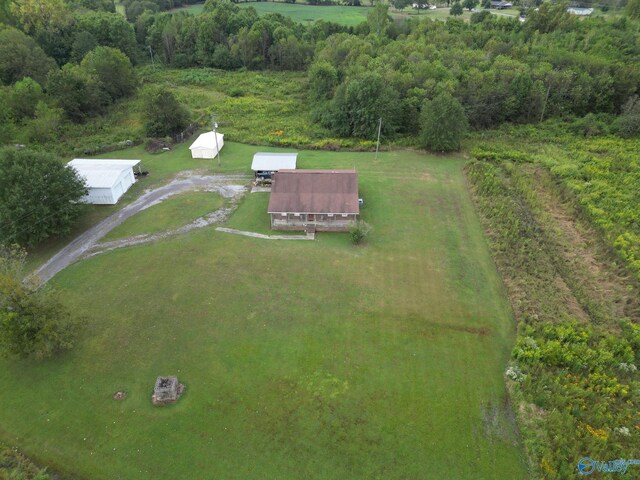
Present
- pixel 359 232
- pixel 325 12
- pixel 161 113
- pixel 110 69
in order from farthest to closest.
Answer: pixel 325 12 < pixel 110 69 < pixel 161 113 < pixel 359 232

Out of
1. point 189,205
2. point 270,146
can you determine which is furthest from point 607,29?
point 189,205

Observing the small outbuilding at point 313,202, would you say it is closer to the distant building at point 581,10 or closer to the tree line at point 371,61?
the tree line at point 371,61

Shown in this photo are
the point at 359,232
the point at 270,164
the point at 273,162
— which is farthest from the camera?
the point at 273,162

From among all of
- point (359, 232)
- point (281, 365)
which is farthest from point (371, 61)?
point (281, 365)

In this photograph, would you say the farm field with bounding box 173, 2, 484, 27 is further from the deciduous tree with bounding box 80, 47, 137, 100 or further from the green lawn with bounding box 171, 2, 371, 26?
the deciduous tree with bounding box 80, 47, 137, 100

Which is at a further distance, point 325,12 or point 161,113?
point 325,12

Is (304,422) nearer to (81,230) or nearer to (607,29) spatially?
(81,230)

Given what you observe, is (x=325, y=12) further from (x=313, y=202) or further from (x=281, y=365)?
(x=281, y=365)

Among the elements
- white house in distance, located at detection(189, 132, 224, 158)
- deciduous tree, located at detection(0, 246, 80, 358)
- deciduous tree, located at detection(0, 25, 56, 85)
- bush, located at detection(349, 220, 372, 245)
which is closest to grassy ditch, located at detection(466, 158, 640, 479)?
bush, located at detection(349, 220, 372, 245)
